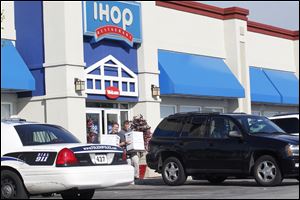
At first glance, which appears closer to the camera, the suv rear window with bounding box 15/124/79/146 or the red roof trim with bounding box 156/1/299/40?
the suv rear window with bounding box 15/124/79/146

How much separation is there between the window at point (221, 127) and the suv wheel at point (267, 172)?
1098 millimetres

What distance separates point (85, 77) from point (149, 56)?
3.48 metres

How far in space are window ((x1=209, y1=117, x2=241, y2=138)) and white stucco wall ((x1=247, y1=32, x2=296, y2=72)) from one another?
14922 millimetres

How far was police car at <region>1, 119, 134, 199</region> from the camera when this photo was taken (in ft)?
37.8

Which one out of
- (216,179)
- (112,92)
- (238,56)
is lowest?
(216,179)

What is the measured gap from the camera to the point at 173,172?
55.9 feet

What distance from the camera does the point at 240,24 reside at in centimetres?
2983

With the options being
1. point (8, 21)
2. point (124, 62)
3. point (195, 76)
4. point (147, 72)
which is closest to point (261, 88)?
point (195, 76)

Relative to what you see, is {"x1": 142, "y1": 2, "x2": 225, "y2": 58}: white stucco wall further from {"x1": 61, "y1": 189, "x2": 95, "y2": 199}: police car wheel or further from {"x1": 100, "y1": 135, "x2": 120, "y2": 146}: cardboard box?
{"x1": 61, "y1": 189, "x2": 95, "y2": 199}: police car wheel

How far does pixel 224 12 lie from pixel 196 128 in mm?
13830

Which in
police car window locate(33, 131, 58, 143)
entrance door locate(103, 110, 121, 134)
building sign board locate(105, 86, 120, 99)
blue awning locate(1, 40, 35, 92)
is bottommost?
police car window locate(33, 131, 58, 143)

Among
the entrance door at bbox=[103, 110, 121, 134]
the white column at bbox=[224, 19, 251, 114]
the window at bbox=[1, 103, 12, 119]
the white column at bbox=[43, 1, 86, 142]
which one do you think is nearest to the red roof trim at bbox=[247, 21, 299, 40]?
the white column at bbox=[224, 19, 251, 114]

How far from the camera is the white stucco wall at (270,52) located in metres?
32.0

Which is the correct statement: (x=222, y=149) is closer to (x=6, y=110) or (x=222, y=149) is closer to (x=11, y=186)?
(x=11, y=186)
